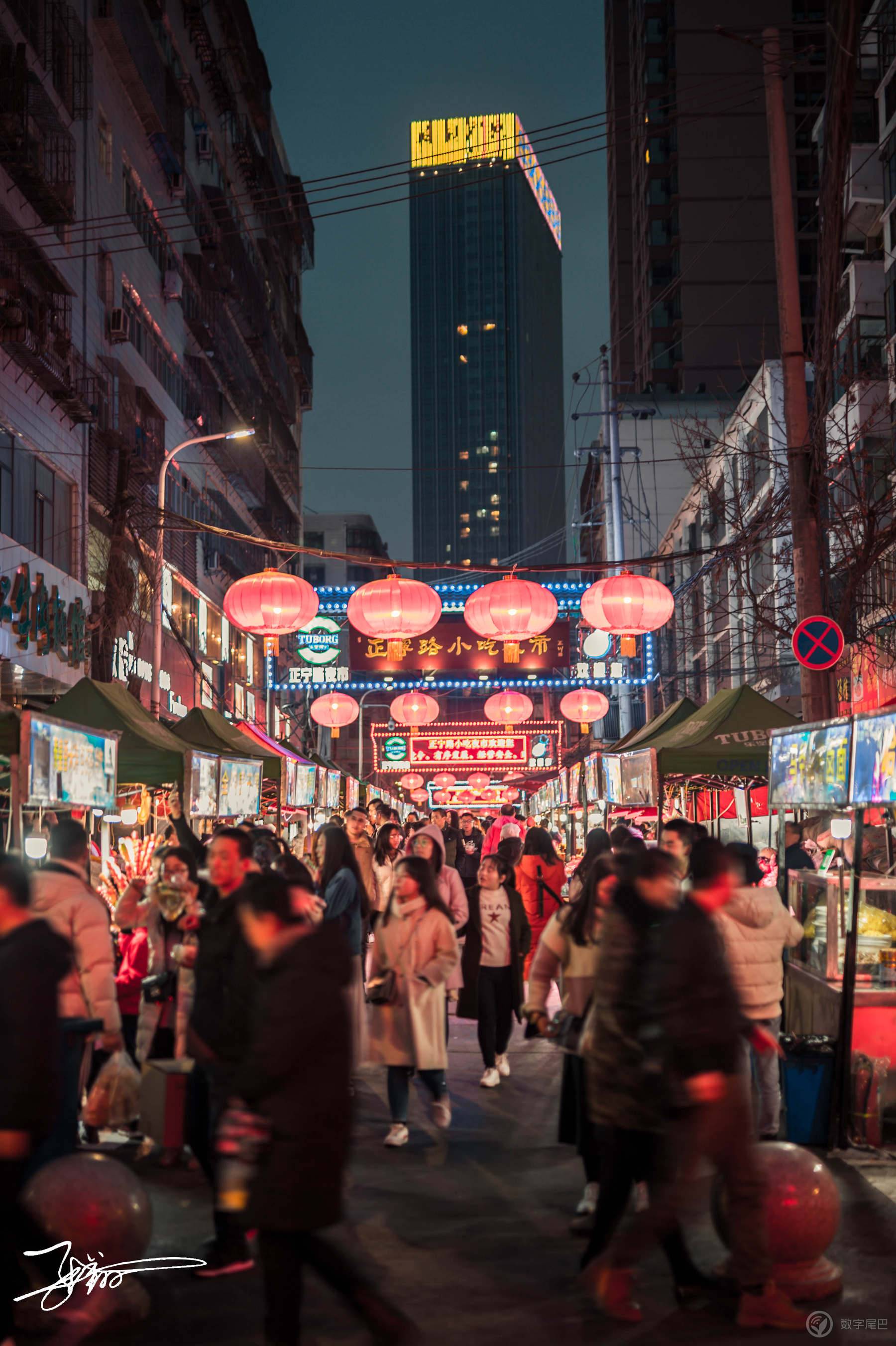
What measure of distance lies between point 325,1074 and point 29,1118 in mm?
1017

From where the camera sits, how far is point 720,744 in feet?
46.0

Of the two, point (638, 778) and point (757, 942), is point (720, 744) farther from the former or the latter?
point (757, 942)

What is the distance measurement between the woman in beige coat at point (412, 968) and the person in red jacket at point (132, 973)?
1.64m

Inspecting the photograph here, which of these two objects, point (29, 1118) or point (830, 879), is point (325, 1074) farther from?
point (830, 879)

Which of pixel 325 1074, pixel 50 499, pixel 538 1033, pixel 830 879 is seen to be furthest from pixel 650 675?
pixel 325 1074

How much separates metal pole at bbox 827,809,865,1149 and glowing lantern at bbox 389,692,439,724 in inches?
853

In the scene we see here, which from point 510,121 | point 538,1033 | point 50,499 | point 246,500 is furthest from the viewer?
point 510,121

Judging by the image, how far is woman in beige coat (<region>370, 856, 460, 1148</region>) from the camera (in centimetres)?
827

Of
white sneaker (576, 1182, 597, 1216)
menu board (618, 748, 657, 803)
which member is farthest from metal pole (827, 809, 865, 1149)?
menu board (618, 748, 657, 803)

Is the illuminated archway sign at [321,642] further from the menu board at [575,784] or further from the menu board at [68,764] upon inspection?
the menu board at [68,764]

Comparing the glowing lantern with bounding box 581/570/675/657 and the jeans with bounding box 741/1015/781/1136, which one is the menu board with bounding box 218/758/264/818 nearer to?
the glowing lantern with bounding box 581/570/675/657

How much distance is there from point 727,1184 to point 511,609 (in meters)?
12.9

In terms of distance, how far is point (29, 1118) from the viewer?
4.32 metres

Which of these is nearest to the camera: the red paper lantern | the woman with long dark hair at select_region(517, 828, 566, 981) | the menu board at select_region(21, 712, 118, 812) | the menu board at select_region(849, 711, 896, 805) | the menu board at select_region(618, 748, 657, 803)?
the menu board at select_region(849, 711, 896, 805)
